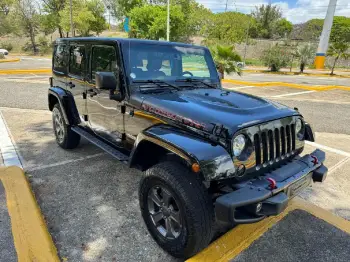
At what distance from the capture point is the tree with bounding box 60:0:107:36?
4259 centimetres

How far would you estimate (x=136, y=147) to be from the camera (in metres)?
2.88

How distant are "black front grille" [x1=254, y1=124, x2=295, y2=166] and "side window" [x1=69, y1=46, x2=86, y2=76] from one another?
280 centimetres

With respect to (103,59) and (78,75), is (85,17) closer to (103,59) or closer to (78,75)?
(78,75)

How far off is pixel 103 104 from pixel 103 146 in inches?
21.6

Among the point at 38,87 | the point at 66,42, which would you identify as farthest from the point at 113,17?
the point at 66,42

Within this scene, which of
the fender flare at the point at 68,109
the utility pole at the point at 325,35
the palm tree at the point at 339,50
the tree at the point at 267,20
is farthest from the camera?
the tree at the point at 267,20

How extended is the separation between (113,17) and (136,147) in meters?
67.0

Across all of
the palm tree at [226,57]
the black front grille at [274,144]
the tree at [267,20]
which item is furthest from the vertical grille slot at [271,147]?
the tree at [267,20]

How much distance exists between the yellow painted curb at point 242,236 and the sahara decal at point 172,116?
1.14 metres

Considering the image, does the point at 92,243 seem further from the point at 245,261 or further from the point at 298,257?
the point at 298,257

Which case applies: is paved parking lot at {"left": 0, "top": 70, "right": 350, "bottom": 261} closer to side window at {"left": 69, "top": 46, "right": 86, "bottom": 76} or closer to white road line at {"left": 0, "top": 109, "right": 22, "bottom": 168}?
white road line at {"left": 0, "top": 109, "right": 22, "bottom": 168}

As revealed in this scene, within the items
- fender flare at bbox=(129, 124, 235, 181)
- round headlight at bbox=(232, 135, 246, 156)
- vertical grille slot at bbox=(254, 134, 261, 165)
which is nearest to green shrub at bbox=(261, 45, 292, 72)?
vertical grille slot at bbox=(254, 134, 261, 165)

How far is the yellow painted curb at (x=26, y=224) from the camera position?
8.18 ft

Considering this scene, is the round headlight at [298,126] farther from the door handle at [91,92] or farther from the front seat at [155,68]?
the door handle at [91,92]
